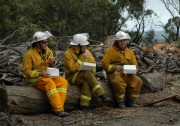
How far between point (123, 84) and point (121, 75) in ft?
0.77

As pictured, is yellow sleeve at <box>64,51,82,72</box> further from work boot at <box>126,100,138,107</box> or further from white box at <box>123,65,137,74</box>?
work boot at <box>126,100,138,107</box>

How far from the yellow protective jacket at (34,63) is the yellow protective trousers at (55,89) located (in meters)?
0.16

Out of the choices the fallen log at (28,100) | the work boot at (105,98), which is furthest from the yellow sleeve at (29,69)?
the work boot at (105,98)

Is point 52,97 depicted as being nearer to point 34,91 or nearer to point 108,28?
point 34,91

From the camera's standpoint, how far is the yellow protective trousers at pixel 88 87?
26.1 ft

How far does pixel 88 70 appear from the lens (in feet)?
26.3

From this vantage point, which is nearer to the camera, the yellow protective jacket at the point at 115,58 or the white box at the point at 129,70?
the white box at the point at 129,70

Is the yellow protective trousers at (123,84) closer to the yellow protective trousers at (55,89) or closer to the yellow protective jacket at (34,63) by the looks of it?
the yellow protective trousers at (55,89)

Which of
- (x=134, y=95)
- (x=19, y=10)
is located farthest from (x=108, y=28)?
(x=134, y=95)

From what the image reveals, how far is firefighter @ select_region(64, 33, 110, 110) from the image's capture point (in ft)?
26.2

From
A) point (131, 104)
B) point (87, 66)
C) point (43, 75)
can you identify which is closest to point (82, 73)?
point (87, 66)

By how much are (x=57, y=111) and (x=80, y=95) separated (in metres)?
0.75

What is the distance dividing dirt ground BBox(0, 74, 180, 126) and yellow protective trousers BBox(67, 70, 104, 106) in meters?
0.25

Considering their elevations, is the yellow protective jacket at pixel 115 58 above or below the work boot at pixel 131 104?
above
